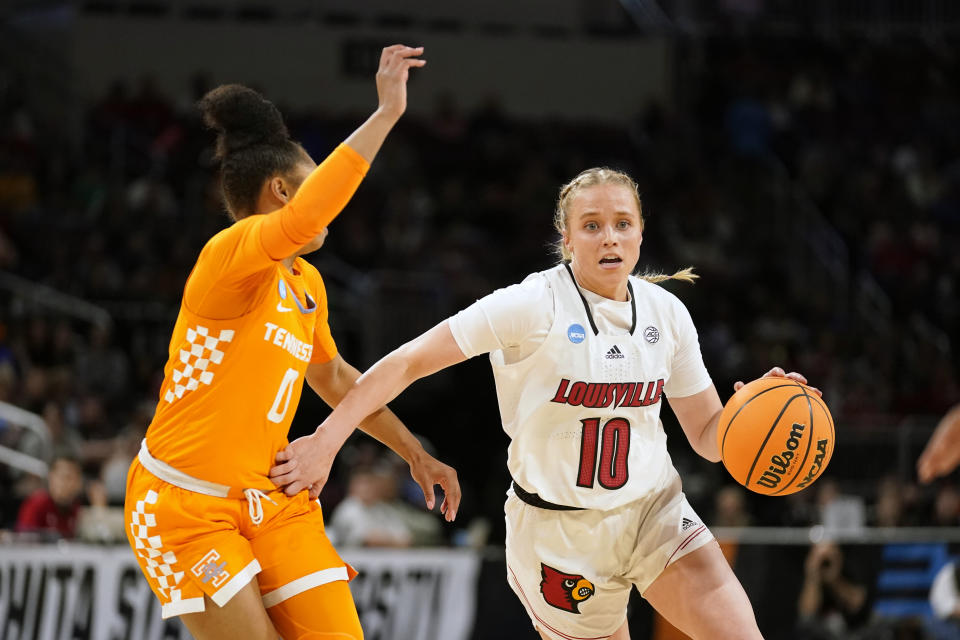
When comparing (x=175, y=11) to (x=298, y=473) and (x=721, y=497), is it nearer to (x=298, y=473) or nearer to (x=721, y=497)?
(x=721, y=497)

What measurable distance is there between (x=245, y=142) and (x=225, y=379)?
2.35 feet

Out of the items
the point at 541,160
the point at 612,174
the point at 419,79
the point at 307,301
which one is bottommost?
the point at 307,301

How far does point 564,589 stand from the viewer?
4.49 metres

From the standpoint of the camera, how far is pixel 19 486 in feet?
31.6

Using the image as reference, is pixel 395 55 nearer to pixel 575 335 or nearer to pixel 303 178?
pixel 303 178

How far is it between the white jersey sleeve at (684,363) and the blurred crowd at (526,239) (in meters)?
4.49

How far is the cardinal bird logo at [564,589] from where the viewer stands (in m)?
4.46

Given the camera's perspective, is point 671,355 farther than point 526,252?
No

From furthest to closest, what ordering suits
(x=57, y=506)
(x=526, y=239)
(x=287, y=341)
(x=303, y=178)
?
(x=526, y=239), (x=57, y=506), (x=303, y=178), (x=287, y=341)

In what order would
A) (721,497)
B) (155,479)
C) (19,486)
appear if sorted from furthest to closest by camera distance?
(721,497) → (19,486) → (155,479)

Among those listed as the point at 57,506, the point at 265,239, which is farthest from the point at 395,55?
the point at 57,506

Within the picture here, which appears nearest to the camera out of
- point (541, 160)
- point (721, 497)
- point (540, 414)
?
point (540, 414)

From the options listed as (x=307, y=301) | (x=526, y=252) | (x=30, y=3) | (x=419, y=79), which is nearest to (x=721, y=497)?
(x=526, y=252)

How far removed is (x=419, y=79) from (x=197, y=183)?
4819 mm
